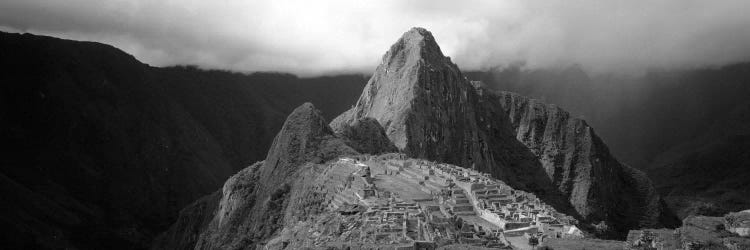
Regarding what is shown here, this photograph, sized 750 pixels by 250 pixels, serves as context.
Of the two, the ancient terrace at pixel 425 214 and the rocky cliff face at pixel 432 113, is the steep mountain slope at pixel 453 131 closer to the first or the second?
the rocky cliff face at pixel 432 113

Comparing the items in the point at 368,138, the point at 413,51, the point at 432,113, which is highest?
the point at 413,51

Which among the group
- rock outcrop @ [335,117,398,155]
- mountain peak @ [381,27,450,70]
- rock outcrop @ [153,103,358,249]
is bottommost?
rock outcrop @ [153,103,358,249]

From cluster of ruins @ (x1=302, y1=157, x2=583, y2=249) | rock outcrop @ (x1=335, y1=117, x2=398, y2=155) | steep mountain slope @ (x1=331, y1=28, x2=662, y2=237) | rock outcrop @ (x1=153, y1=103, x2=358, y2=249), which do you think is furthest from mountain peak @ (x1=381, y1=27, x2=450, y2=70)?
cluster of ruins @ (x1=302, y1=157, x2=583, y2=249)

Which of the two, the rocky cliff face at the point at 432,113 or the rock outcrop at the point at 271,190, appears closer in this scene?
the rock outcrop at the point at 271,190

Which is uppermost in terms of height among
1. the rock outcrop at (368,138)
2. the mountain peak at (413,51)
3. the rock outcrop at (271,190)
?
the mountain peak at (413,51)

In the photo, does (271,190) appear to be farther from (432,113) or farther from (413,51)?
(413,51)

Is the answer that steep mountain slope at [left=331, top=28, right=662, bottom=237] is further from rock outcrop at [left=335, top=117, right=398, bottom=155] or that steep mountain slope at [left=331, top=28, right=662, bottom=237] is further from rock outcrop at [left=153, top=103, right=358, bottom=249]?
rock outcrop at [left=153, top=103, right=358, bottom=249]

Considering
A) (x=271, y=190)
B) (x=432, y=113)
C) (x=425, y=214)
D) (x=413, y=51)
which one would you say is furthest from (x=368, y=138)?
(x=425, y=214)

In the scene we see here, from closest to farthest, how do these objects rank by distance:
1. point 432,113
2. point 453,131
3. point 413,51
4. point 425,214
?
point 425,214 → point 432,113 → point 453,131 → point 413,51

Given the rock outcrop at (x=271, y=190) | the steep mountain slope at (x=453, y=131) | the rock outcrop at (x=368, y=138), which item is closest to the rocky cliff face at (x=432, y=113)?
the steep mountain slope at (x=453, y=131)

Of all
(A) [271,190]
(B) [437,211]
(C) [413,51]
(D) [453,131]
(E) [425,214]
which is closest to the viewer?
(E) [425,214]

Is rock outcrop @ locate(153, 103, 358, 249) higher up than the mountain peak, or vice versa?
the mountain peak

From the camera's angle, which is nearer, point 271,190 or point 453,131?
point 271,190
